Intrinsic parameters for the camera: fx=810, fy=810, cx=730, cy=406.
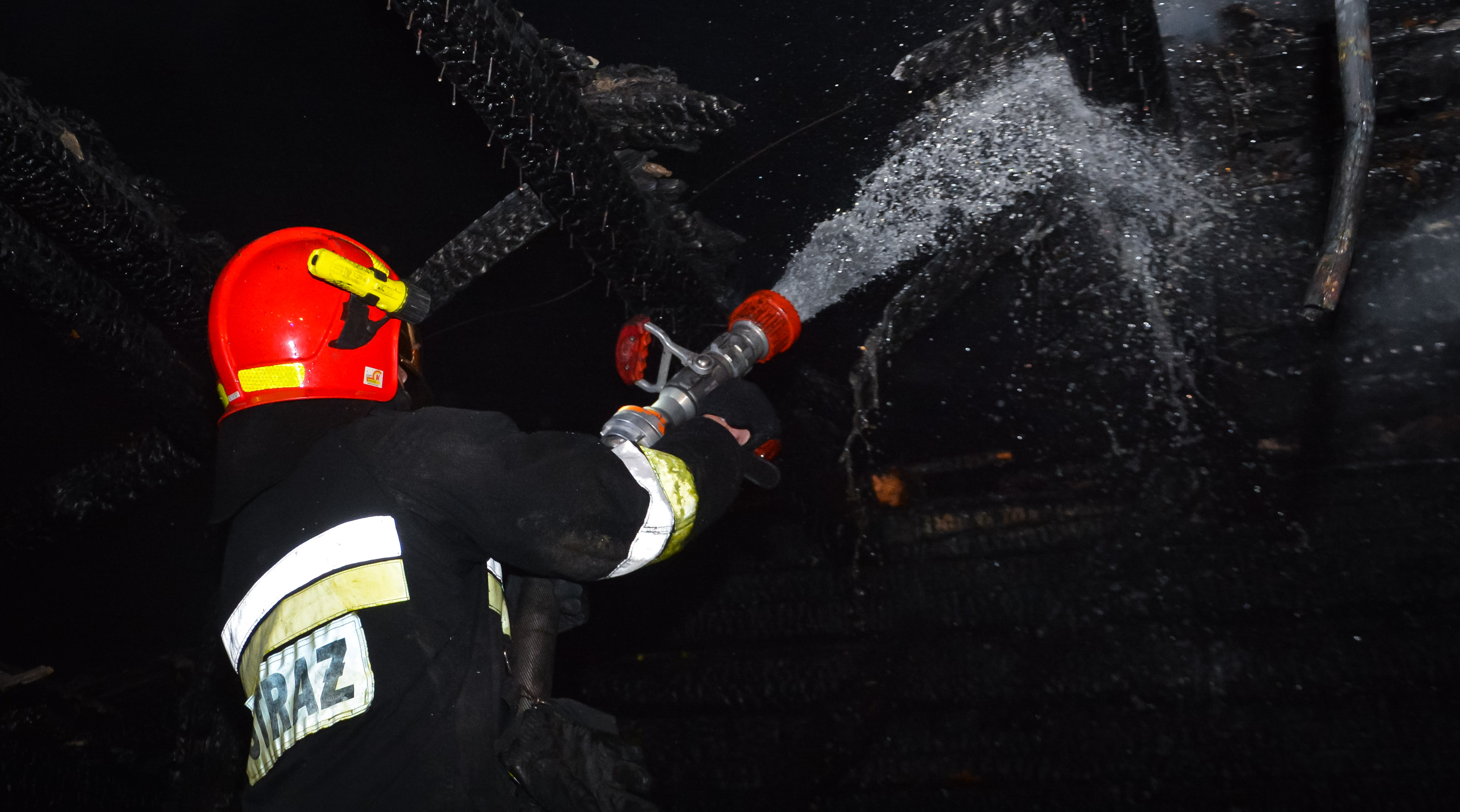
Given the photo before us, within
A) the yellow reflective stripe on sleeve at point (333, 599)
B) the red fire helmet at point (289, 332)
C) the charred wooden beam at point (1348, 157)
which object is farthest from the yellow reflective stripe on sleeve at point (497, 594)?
the charred wooden beam at point (1348, 157)

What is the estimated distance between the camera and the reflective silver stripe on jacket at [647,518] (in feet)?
5.40

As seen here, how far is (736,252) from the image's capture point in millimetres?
2676

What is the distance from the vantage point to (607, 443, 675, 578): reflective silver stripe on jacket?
64.8 inches

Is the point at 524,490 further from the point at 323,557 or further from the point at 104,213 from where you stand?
the point at 104,213

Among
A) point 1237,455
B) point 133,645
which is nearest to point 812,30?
point 1237,455

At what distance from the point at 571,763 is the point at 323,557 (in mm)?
620

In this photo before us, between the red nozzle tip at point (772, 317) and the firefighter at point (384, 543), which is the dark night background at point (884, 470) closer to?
the red nozzle tip at point (772, 317)

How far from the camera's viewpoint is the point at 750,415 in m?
1.99

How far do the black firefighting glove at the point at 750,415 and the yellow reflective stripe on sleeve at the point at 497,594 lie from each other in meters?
0.59

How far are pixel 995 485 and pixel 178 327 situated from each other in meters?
2.81

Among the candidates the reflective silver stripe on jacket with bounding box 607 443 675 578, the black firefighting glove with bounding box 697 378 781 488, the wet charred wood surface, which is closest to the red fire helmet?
the reflective silver stripe on jacket with bounding box 607 443 675 578

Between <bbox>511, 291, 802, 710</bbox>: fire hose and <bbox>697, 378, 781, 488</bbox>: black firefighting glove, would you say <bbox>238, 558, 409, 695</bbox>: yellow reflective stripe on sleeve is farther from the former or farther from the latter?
<bbox>697, 378, 781, 488</bbox>: black firefighting glove

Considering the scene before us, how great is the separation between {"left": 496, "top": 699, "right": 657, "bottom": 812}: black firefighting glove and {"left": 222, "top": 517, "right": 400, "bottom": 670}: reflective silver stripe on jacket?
1.47ft

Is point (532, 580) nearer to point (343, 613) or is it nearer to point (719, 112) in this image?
point (343, 613)
